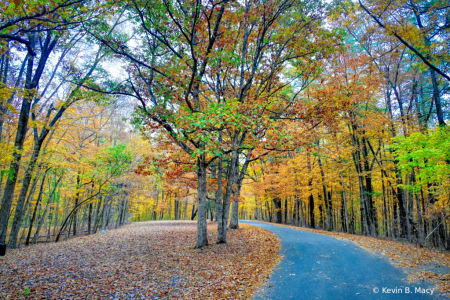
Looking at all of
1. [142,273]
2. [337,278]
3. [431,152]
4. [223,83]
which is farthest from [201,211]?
[431,152]

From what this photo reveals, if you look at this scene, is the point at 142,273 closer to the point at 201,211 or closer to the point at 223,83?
the point at 201,211

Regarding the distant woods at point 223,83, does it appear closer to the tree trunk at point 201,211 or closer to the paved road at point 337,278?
the tree trunk at point 201,211

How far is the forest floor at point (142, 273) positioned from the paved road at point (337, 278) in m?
0.54

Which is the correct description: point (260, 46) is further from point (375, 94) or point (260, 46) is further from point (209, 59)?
point (375, 94)

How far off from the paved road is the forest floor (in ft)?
1.78

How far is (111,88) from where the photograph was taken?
817 cm

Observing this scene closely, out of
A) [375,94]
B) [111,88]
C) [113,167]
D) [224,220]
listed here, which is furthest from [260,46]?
[113,167]

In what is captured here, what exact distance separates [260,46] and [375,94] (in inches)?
420

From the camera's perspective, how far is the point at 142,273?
637cm

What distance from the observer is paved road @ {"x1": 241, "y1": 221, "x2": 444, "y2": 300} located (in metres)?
4.90

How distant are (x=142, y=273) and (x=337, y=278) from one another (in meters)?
5.77

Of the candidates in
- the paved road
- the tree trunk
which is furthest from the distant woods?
the paved road

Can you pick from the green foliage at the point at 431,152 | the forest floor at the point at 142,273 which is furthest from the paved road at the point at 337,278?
the green foliage at the point at 431,152

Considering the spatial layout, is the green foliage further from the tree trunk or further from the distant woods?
the tree trunk
